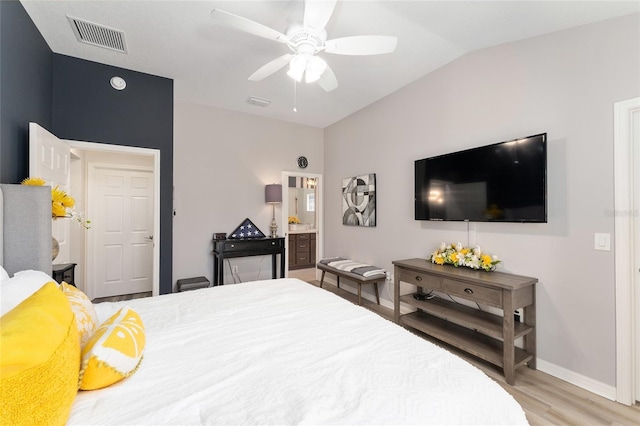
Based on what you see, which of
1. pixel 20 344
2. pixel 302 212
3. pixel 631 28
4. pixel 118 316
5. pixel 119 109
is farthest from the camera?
pixel 302 212

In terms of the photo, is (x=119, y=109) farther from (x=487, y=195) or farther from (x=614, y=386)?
(x=614, y=386)

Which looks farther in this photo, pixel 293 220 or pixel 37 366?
pixel 293 220

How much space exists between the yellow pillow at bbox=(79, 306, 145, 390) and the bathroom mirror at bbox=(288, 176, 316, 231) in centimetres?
531

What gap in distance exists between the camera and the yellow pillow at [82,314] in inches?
42.6

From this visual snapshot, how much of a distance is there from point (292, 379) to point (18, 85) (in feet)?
9.38

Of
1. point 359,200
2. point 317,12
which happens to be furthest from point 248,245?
Result: point 317,12

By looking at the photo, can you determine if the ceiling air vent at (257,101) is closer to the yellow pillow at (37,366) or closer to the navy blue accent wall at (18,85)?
the navy blue accent wall at (18,85)

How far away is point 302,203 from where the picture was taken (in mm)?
6484

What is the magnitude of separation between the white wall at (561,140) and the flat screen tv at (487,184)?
15 centimetres

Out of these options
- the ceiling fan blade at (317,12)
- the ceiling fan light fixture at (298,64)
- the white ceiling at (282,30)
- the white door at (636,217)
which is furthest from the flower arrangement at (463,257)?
the ceiling fan blade at (317,12)

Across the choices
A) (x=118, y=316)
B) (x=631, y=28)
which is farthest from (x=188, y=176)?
(x=631, y=28)

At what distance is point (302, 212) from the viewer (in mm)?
6480

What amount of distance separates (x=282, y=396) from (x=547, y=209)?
2.36 metres

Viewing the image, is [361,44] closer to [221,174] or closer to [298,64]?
[298,64]
